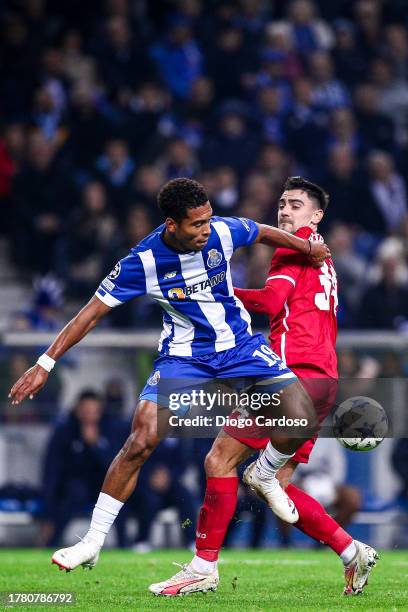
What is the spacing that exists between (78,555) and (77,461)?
5.99 m

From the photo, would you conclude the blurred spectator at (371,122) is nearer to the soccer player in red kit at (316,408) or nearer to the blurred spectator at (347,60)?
the blurred spectator at (347,60)

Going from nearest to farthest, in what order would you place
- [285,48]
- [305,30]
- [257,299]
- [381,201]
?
[257,299] → [381,201] → [285,48] → [305,30]

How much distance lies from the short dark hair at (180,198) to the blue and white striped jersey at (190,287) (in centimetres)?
20

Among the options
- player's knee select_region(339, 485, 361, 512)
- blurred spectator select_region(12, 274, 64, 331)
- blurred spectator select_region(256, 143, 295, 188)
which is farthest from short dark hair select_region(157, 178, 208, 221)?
blurred spectator select_region(256, 143, 295, 188)

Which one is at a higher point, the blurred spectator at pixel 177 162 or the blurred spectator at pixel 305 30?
the blurred spectator at pixel 305 30

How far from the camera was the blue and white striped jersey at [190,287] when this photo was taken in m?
7.80

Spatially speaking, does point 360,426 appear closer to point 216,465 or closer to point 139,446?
point 216,465

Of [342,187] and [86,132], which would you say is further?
[342,187]

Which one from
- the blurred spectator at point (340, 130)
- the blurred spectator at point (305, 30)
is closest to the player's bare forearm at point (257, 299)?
the blurred spectator at point (340, 130)

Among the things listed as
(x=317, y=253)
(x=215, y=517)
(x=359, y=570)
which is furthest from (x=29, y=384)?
(x=359, y=570)

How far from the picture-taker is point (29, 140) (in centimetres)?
1642

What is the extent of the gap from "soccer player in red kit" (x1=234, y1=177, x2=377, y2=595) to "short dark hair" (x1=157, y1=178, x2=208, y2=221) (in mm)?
810

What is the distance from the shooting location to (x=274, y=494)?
8.00m

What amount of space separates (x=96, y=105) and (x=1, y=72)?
137 cm
